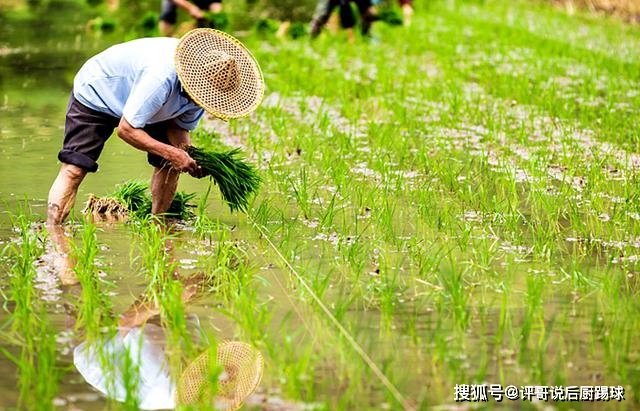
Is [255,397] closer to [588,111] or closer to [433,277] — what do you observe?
[433,277]

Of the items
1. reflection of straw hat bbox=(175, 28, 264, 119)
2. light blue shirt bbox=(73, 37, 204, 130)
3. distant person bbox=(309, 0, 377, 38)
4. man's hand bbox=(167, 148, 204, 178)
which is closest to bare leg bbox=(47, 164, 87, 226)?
light blue shirt bbox=(73, 37, 204, 130)

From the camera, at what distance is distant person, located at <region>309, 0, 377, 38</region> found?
13180 mm

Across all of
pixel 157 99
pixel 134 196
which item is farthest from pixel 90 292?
pixel 134 196

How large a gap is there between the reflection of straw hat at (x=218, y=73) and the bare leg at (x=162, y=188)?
0.55 meters

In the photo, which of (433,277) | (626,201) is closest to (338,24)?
(626,201)

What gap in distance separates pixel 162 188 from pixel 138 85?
68 centimetres

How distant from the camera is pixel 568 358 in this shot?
3.82 meters

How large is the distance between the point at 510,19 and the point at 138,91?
11846 millimetres

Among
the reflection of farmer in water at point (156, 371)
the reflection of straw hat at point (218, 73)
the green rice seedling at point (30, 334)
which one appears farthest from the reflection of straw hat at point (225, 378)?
the reflection of straw hat at point (218, 73)

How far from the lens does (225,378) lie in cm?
364

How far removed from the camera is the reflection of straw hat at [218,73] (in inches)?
197

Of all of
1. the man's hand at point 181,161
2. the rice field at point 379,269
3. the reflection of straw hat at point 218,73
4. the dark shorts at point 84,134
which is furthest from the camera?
the dark shorts at point 84,134

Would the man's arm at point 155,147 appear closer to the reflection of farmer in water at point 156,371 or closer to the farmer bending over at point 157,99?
the farmer bending over at point 157,99

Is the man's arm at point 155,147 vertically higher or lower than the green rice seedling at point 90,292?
higher
